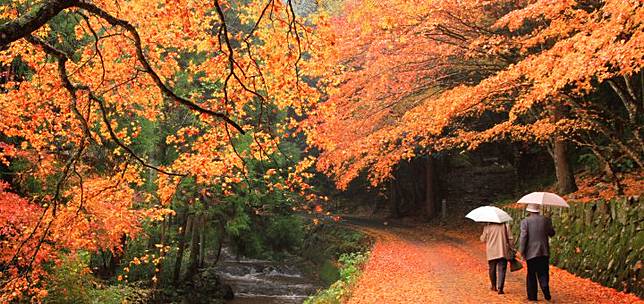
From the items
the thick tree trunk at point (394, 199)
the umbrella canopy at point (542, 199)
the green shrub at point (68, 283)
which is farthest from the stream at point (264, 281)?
the umbrella canopy at point (542, 199)

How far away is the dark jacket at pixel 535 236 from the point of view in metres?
7.87

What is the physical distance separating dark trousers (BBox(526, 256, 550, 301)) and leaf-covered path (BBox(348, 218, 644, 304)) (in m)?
0.22

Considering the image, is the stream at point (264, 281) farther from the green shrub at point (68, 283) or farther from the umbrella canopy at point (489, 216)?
the umbrella canopy at point (489, 216)

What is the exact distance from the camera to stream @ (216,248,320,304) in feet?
67.6

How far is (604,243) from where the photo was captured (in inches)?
390

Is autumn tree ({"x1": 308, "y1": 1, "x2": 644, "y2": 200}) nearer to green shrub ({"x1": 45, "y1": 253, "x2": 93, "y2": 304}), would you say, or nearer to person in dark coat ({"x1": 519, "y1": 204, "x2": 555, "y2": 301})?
person in dark coat ({"x1": 519, "y1": 204, "x2": 555, "y2": 301})

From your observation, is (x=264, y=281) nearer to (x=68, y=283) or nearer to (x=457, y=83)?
(x=68, y=283)

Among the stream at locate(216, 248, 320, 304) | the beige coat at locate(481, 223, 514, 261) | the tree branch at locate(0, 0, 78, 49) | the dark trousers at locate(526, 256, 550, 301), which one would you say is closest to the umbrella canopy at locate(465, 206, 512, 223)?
the beige coat at locate(481, 223, 514, 261)

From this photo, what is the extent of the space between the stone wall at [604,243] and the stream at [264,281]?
10985mm

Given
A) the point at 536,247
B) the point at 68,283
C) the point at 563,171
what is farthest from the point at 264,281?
the point at 536,247

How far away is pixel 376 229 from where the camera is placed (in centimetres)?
2556

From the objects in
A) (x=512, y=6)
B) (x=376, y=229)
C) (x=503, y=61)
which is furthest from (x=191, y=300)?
(x=512, y=6)

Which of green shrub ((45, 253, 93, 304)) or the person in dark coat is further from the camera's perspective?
green shrub ((45, 253, 93, 304))

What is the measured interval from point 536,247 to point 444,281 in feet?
11.8
